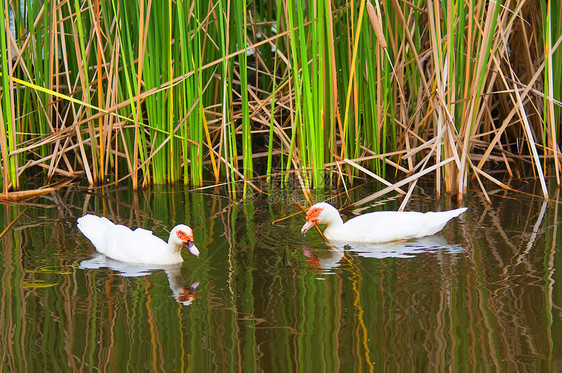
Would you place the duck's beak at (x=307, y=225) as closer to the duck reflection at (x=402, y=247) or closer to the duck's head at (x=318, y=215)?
the duck's head at (x=318, y=215)

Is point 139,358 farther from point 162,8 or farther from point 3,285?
point 162,8

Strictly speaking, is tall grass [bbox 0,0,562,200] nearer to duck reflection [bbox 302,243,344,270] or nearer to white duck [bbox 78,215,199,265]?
duck reflection [bbox 302,243,344,270]

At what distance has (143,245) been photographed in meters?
4.18

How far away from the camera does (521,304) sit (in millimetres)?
3400

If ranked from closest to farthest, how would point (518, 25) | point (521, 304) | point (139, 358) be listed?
point (139, 358), point (521, 304), point (518, 25)

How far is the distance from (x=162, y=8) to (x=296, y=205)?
1.63 meters

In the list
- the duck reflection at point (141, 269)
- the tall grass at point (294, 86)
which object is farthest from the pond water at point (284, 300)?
the tall grass at point (294, 86)

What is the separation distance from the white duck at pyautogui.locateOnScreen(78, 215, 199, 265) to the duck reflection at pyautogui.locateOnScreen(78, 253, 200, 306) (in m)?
0.03

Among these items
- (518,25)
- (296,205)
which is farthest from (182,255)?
(518,25)

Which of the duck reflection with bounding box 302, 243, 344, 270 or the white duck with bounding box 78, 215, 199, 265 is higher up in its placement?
the white duck with bounding box 78, 215, 199, 265

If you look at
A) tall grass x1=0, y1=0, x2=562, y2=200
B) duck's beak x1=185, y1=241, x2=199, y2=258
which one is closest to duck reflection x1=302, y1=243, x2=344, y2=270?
duck's beak x1=185, y1=241, x2=199, y2=258

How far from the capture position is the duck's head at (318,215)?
4691 millimetres

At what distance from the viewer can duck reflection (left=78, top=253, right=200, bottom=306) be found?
148 inches

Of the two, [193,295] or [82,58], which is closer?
[193,295]
